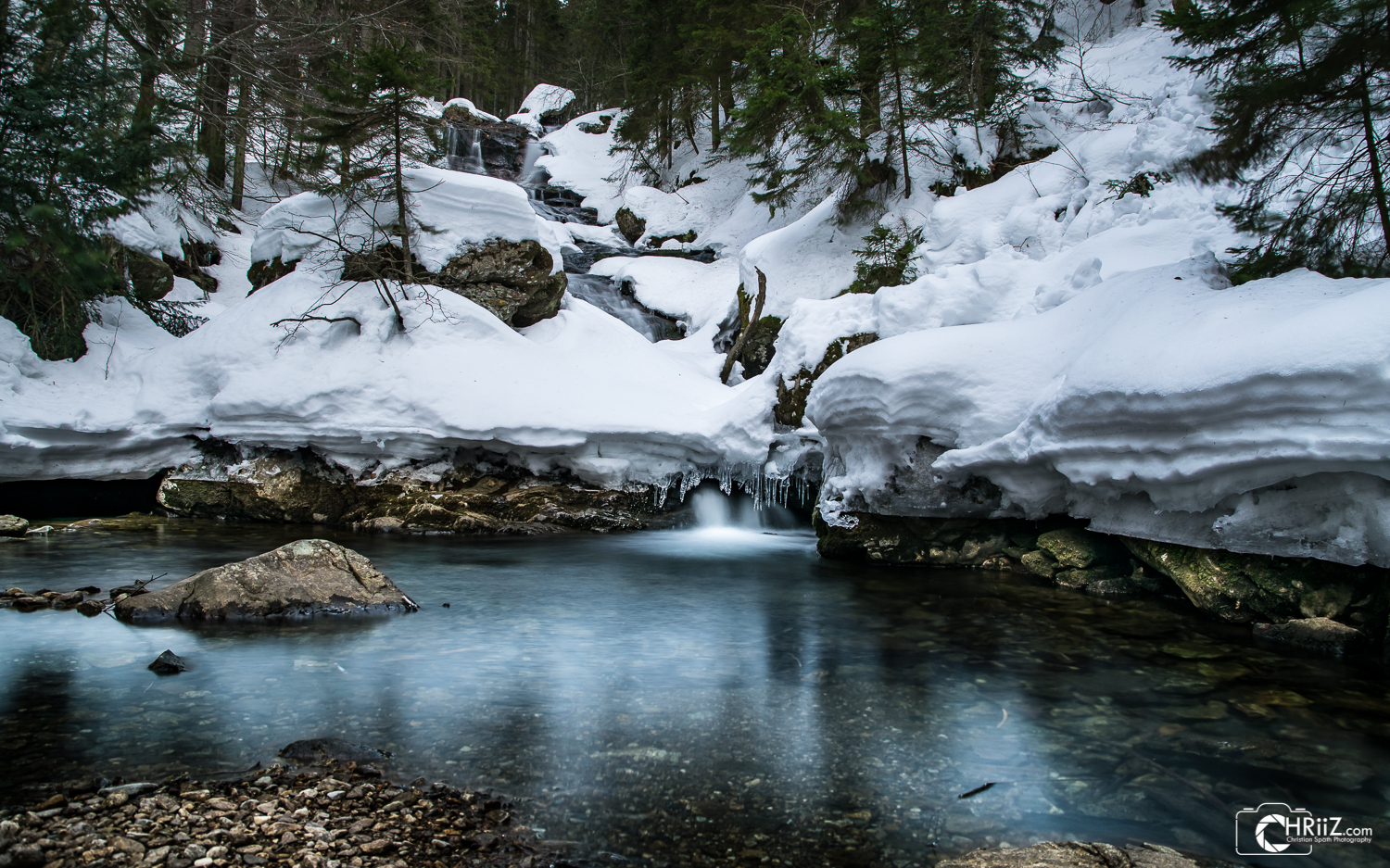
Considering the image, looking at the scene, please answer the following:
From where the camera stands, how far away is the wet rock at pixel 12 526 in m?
8.90

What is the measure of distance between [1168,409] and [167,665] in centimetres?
645

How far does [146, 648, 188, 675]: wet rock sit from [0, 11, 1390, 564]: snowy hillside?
5853 millimetres

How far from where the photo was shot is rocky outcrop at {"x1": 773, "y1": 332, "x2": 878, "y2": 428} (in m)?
10.1

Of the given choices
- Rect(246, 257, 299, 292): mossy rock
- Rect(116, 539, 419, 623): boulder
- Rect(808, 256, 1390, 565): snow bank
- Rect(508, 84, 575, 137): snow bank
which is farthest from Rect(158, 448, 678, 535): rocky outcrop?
Rect(508, 84, 575, 137): snow bank

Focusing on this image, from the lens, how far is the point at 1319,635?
505 cm

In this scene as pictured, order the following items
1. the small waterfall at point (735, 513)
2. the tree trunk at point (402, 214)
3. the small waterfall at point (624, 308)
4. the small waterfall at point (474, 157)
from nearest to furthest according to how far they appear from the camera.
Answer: the small waterfall at point (735, 513) → the tree trunk at point (402, 214) → the small waterfall at point (624, 308) → the small waterfall at point (474, 157)

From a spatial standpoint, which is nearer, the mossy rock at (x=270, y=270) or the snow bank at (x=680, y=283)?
the mossy rock at (x=270, y=270)

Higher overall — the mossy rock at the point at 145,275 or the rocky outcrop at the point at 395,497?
the mossy rock at the point at 145,275

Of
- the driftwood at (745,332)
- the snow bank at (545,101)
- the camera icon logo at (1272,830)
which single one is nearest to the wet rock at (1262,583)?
the camera icon logo at (1272,830)

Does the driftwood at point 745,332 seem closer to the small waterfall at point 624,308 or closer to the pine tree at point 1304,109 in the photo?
the small waterfall at point 624,308

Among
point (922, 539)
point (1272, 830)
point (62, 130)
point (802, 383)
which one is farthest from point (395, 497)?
point (1272, 830)

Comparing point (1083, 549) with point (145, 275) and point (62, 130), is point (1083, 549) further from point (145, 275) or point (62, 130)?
point (145, 275)

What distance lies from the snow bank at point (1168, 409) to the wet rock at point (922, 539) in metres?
0.41

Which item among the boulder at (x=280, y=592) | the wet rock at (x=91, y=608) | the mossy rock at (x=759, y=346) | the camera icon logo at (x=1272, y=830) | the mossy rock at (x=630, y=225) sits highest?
the mossy rock at (x=630, y=225)
